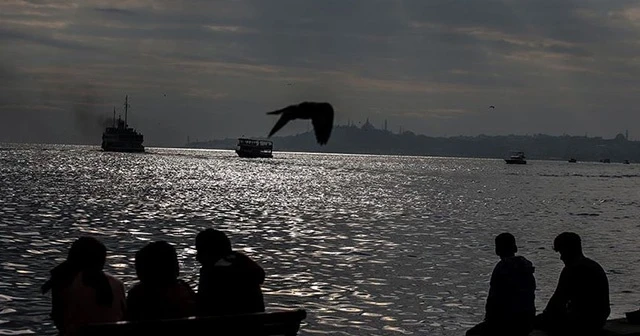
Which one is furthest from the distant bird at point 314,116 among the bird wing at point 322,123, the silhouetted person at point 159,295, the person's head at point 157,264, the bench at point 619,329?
the bench at point 619,329

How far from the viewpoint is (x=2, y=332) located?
13711mm

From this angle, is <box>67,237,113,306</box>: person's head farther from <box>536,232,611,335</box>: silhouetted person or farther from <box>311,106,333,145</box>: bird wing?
<box>536,232,611,335</box>: silhouetted person

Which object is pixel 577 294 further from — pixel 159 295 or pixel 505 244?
pixel 159 295

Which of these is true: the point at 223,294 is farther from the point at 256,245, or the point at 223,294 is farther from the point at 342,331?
the point at 256,245

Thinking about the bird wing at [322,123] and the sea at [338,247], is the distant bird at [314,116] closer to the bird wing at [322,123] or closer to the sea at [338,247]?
the bird wing at [322,123]

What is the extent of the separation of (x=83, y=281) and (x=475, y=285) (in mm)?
16053

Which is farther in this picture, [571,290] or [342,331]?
[342,331]

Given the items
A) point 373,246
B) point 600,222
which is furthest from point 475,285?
point 600,222

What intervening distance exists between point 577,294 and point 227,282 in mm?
4351

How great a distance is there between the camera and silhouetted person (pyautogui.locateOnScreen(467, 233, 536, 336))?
30.3 feet

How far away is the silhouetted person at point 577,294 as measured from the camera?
8.83 metres

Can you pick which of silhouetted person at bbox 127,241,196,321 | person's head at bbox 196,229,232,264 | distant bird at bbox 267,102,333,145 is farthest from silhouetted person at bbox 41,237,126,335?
distant bird at bbox 267,102,333,145

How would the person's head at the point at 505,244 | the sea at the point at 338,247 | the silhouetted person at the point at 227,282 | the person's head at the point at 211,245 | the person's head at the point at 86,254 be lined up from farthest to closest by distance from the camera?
the sea at the point at 338,247
the person's head at the point at 505,244
the silhouetted person at the point at 227,282
the person's head at the point at 211,245
the person's head at the point at 86,254

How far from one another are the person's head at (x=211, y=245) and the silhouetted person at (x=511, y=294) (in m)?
3.65
